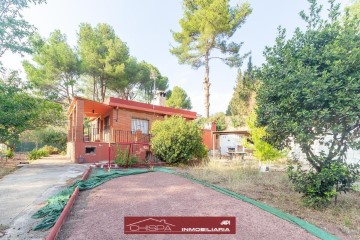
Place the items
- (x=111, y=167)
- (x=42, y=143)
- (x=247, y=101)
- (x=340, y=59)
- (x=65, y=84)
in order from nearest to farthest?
(x=340, y=59), (x=111, y=167), (x=42, y=143), (x=65, y=84), (x=247, y=101)

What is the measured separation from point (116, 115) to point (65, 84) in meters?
13.4

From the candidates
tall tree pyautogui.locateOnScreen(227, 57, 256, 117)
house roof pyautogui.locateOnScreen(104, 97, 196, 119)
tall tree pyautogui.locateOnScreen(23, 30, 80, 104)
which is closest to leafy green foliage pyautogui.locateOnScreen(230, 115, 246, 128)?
tall tree pyautogui.locateOnScreen(227, 57, 256, 117)

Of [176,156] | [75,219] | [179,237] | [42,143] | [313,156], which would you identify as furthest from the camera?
[42,143]

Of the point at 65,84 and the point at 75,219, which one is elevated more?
the point at 65,84

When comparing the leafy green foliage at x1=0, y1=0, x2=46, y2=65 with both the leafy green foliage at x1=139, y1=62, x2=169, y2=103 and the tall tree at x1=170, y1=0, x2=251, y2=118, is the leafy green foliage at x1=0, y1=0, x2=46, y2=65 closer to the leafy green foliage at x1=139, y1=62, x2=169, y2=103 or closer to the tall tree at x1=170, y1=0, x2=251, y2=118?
the tall tree at x1=170, y1=0, x2=251, y2=118

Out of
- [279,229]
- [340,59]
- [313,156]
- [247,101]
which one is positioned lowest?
[279,229]

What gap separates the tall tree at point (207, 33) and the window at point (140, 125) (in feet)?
30.1

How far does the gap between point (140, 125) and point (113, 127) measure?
6.87ft

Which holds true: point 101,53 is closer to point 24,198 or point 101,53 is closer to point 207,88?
point 207,88

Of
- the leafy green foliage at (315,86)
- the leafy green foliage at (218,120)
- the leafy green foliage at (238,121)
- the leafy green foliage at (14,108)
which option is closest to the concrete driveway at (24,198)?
the leafy green foliage at (14,108)

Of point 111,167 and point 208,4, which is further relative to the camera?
point 208,4

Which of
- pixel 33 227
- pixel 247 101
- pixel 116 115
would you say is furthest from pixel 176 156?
pixel 247 101

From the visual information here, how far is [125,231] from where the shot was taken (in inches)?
140

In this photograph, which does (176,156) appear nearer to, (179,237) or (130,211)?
A: (130,211)
